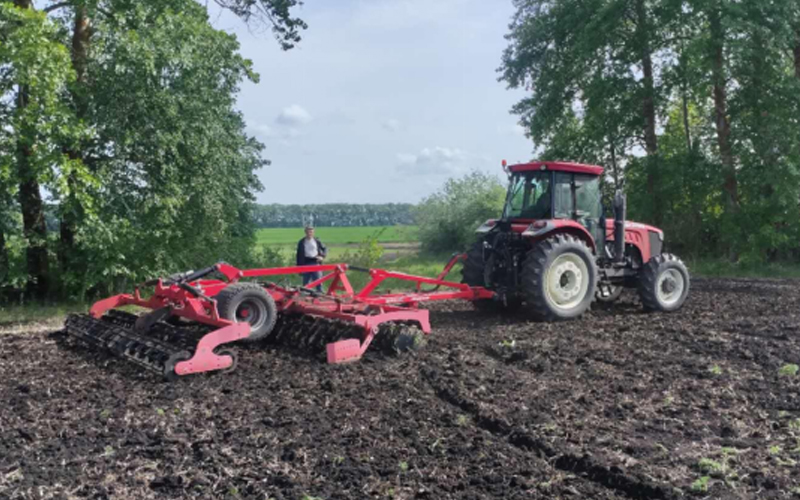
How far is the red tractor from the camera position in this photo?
964cm

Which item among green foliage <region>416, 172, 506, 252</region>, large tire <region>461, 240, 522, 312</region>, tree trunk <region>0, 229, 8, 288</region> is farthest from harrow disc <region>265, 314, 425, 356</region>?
green foliage <region>416, 172, 506, 252</region>

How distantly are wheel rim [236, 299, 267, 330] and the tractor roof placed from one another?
408cm

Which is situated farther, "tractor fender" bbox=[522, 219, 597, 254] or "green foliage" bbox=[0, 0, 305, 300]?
"green foliage" bbox=[0, 0, 305, 300]

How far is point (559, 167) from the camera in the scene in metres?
9.98

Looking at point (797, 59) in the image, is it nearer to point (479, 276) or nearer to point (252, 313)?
point (479, 276)

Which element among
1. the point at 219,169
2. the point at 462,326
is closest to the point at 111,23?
the point at 219,169

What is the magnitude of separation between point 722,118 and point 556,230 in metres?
10.6

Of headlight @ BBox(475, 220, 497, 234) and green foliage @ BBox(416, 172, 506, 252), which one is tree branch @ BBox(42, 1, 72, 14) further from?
green foliage @ BBox(416, 172, 506, 252)

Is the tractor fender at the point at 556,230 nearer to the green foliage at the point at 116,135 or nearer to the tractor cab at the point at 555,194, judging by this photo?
the tractor cab at the point at 555,194

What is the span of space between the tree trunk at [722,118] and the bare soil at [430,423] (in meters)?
10.5

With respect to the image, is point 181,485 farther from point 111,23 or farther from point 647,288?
point 111,23

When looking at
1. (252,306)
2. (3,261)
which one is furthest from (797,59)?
(3,261)

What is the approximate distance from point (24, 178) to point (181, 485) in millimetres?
8537

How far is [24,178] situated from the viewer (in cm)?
1146
